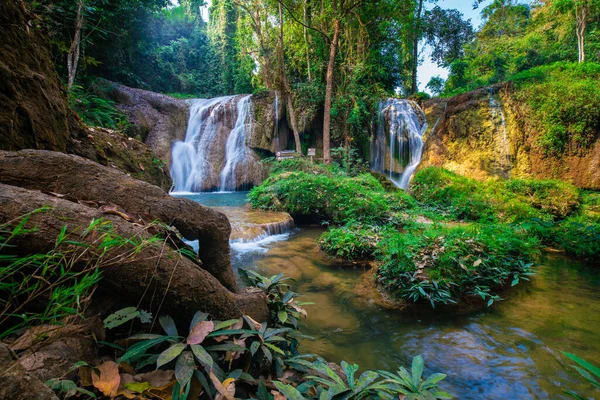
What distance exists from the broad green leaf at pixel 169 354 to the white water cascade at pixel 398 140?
13.0m

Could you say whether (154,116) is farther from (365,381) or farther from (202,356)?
(365,381)

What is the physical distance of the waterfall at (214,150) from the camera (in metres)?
14.3

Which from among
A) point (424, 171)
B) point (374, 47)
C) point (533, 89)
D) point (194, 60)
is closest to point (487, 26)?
point (374, 47)

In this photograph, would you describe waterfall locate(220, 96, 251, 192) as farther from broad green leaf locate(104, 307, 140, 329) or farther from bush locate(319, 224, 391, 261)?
broad green leaf locate(104, 307, 140, 329)

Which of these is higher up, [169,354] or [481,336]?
[169,354]

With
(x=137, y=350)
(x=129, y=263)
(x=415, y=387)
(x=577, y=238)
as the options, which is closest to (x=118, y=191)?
(x=129, y=263)

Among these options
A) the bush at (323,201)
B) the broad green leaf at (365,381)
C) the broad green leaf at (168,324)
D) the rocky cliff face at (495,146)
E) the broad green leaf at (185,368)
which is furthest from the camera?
the rocky cliff face at (495,146)

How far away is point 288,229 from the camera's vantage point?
292 inches

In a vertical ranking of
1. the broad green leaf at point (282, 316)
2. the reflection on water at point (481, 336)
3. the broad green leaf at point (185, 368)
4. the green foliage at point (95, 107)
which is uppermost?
the green foliage at point (95, 107)

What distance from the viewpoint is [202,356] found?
1180 millimetres

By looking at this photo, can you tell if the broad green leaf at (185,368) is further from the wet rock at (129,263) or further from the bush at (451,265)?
the bush at (451,265)

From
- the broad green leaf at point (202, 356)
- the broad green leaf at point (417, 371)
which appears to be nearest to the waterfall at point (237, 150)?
the broad green leaf at point (417, 371)

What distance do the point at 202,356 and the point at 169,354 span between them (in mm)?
129

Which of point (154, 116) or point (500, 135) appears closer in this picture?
point (500, 135)
